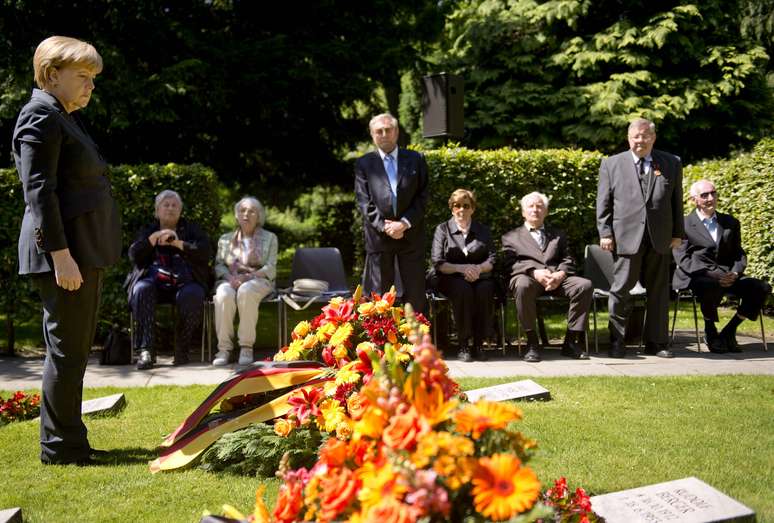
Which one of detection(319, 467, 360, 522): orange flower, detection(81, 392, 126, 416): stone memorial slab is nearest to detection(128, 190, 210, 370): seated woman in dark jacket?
detection(81, 392, 126, 416): stone memorial slab

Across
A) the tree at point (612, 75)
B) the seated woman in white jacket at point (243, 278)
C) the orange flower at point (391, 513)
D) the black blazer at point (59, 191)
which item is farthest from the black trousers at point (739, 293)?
the tree at point (612, 75)

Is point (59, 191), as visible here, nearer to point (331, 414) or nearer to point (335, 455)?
point (331, 414)

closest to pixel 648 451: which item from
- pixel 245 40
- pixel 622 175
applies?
pixel 622 175

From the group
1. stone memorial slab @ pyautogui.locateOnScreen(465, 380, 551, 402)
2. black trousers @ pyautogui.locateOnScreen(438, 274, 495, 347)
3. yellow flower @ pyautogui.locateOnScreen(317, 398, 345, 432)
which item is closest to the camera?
yellow flower @ pyautogui.locateOnScreen(317, 398, 345, 432)

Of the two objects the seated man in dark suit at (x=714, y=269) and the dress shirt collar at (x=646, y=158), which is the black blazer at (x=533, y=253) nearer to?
the dress shirt collar at (x=646, y=158)

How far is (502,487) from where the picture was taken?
1723mm

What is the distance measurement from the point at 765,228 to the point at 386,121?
16.1 feet

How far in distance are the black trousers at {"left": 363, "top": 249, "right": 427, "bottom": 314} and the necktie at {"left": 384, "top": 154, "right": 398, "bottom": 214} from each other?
426 mm

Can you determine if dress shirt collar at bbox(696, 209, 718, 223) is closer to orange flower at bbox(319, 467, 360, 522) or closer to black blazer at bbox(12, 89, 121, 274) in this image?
black blazer at bbox(12, 89, 121, 274)

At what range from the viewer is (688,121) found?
1484 centimetres

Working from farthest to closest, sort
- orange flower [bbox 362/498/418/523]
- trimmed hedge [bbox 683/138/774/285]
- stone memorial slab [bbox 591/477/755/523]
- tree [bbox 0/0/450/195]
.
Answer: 1. tree [bbox 0/0/450/195]
2. trimmed hedge [bbox 683/138/774/285]
3. stone memorial slab [bbox 591/477/755/523]
4. orange flower [bbox 362/498/418/523]

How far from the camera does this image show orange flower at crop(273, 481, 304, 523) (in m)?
2.07

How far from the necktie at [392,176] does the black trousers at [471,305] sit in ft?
2.93

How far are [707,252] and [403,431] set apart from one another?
675 cm
